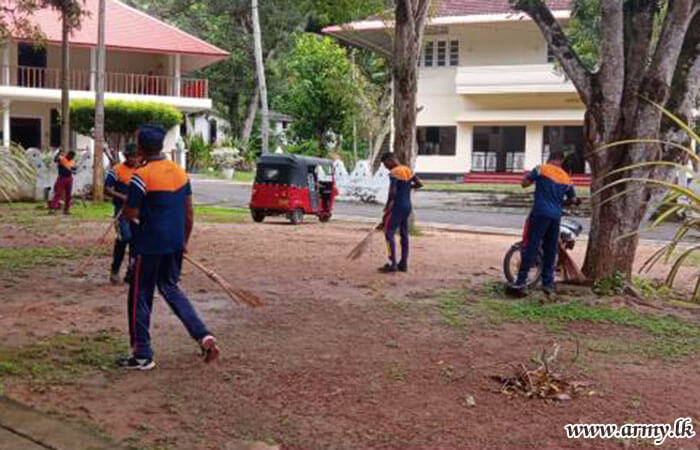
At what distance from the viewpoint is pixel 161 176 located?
5.96 metres

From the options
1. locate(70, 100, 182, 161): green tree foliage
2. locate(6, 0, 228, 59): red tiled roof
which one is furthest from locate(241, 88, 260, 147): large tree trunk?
→ locate(70, 100, 182, 161): green tree foliage

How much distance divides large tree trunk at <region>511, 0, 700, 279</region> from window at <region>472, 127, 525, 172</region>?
25.7 m

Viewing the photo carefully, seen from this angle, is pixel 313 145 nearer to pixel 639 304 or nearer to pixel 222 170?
pixel 222 170

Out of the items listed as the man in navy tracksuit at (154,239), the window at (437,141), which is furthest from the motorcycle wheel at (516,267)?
the window at (437,141)

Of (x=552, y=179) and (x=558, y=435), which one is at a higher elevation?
(x=552, y=179)

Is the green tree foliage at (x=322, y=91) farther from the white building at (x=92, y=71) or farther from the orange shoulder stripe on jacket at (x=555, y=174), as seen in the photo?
the orange shoulder stripe on jacket at (x=555, y=174)

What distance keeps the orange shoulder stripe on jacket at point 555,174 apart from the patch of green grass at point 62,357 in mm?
4880

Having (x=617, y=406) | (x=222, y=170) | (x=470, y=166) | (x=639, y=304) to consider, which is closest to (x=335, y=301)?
(x=639, y=304)

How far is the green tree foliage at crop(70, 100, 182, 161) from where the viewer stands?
25266 millimetres

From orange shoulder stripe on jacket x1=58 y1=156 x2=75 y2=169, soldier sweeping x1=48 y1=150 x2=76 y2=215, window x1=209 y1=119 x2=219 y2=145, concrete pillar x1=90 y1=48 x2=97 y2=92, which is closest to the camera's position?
orange shoulder stripe on jacket x1=58 y1=156 x2=75 y2=169

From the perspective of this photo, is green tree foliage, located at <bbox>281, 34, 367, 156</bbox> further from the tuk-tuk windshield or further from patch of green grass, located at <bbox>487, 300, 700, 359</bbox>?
patch of green grass, located at <bbox>487, 300, 700, 359</bbox>

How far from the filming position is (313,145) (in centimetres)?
3606

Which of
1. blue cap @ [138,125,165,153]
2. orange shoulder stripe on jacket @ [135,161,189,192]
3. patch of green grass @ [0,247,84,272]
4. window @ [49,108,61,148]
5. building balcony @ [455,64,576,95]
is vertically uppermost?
building balcony @ [455,64,576,95]

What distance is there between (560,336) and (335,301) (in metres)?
2.48
